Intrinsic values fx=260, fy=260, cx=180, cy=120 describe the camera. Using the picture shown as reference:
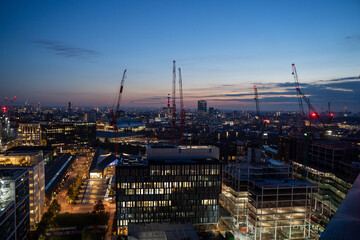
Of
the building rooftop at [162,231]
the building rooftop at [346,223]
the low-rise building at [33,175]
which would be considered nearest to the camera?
the building rooftop at [346,223]

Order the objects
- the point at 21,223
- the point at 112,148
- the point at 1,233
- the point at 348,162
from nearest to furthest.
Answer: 1. the point at 1,233
2. the point at 21,223
3. the point at 348,162
4. the point at 112,148

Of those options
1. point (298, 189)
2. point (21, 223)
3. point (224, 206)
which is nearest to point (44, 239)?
point (21, 223)

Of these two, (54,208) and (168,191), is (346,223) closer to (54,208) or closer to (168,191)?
(168,191)

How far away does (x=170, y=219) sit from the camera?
1062 inches

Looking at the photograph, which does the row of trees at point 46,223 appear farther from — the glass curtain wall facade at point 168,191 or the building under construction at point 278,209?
the building under construction at point 278,209

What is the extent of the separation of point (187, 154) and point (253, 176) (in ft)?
27.8

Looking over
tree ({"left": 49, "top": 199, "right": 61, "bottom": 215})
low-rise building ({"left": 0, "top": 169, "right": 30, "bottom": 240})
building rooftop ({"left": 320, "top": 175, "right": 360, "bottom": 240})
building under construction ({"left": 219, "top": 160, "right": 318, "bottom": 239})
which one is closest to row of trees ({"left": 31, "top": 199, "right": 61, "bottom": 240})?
tree ({"left": 49, "top": 199, "right": 61, "bottom": 215})

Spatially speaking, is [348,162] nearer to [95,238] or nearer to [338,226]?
[95,238]

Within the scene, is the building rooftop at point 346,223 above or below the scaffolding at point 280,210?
above

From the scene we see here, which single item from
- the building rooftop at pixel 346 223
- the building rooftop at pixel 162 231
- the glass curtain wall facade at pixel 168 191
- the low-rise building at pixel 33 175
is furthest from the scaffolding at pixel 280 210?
the building rooftop at pixel 346 223

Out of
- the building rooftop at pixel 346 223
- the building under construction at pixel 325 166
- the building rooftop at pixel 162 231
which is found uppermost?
the building rooftop at pixel 346 223

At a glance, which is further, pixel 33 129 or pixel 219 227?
pixel 33 129

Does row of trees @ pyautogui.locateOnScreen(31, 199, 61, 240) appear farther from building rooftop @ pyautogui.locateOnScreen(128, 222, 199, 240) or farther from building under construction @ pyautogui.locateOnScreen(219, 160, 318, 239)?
building under construction @ pyautogui.locateOnScreen(219, 160, 318, 239)

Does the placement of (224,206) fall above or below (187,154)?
below
